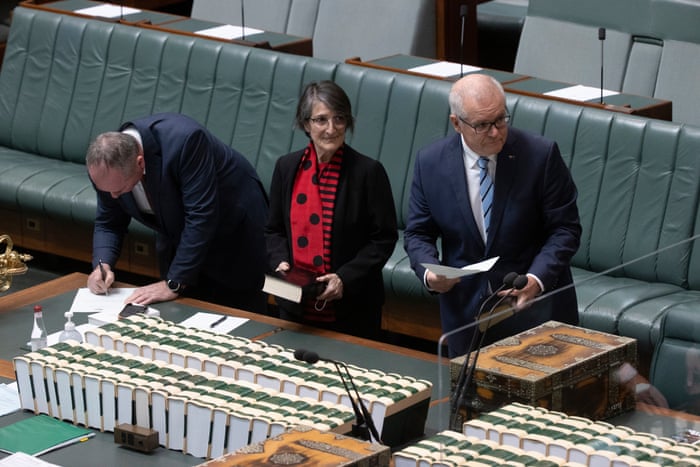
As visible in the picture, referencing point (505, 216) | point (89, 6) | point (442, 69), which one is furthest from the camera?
point (89, 6)

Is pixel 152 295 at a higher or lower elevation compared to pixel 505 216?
lower

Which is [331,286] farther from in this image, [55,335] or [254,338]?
[55,335]

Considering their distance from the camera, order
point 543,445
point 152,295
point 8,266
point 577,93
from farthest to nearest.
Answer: point 577,93 → point 8,266 → point 152,295 → point 543,445

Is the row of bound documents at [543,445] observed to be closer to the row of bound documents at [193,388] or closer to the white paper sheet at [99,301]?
the row of bound documents at [193,388]

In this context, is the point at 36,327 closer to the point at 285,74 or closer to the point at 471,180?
the point at 471,180

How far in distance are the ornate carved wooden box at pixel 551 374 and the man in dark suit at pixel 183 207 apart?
162 cm

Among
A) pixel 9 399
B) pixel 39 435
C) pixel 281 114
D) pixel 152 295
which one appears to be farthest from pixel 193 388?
pixel 281 114

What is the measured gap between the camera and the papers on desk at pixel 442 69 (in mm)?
6473

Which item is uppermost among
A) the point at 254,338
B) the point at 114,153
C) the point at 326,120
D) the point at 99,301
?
the point at 326,120

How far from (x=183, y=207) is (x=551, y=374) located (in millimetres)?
1865

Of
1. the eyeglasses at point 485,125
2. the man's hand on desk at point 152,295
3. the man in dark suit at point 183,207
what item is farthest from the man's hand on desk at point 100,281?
the eyeglasses at point 485,125

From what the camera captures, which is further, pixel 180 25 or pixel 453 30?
pixel 453 30

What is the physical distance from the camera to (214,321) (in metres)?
4.42

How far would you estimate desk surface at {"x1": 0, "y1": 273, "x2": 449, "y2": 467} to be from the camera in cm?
338
